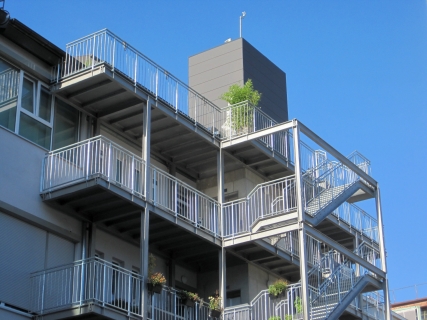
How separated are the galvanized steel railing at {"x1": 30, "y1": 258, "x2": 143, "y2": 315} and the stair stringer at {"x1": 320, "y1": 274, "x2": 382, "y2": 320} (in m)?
5.61

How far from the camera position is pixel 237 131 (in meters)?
25.9

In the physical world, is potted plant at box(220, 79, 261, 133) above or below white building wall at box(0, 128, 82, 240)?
above

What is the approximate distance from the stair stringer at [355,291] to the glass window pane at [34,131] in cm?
852

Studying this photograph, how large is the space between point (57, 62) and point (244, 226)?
266 inches

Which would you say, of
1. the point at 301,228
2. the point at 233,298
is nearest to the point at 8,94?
the point at 301,228

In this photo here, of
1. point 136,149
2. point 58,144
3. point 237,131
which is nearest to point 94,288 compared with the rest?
point 58,144

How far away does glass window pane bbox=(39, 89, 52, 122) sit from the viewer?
2175cm

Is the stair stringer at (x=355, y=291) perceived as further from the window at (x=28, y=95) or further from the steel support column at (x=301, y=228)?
the window at (x=28, y=95)

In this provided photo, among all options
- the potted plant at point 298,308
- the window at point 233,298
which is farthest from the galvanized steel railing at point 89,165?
the window at point 233,298

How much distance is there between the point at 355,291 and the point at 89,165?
854cm

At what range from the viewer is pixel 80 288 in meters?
19.8

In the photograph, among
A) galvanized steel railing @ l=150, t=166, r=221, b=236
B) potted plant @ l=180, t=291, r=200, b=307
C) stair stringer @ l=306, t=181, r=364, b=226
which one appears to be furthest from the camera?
stair stringer @ l=306, t=181, r=364, b=226

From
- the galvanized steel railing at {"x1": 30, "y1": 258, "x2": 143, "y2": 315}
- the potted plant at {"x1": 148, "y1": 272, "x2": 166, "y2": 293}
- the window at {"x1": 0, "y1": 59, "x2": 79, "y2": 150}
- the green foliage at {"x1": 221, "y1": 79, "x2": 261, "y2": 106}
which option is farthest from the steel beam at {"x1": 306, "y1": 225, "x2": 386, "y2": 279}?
the window at {"x1": 0, "y1": 59, "x2": 79, "y2": 150}

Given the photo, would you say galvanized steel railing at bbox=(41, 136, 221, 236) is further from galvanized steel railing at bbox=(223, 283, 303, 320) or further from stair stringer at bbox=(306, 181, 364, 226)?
stair stringer at bbox=(306, 181, 364, 226)
